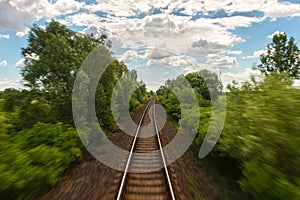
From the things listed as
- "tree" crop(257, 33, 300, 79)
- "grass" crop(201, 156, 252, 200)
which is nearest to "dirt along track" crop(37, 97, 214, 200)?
"grass" crop(201, 156, 252, 200)

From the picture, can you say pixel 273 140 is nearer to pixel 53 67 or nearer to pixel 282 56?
pixel 53 67

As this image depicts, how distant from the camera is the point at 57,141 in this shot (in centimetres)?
816

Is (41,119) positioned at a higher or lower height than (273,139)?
higher

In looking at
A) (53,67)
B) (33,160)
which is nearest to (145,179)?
(33,160)

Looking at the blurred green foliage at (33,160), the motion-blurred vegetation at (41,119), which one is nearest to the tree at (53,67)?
the motion-blurred vegetation at (41,119)

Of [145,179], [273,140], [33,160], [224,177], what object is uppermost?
[273,140]

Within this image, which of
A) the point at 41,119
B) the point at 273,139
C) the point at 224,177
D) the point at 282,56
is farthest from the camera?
the point at 282,56

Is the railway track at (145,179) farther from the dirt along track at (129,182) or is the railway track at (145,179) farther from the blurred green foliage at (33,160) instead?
the blurred green foliage at (33,160)

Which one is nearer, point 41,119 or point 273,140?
point 273,140

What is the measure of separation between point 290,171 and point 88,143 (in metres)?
9.22

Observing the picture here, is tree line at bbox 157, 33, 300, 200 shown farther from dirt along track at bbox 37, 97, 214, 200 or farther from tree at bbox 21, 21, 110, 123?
tree at bbox 21, 21, 110, 123

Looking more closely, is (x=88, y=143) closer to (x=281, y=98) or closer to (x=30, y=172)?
(x=30, y=172)

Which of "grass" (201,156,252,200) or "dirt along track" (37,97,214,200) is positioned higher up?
"dirt along track" (37,97,214,200)

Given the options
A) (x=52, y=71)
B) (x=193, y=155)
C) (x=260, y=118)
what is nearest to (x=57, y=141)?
(x=52, y=71)
